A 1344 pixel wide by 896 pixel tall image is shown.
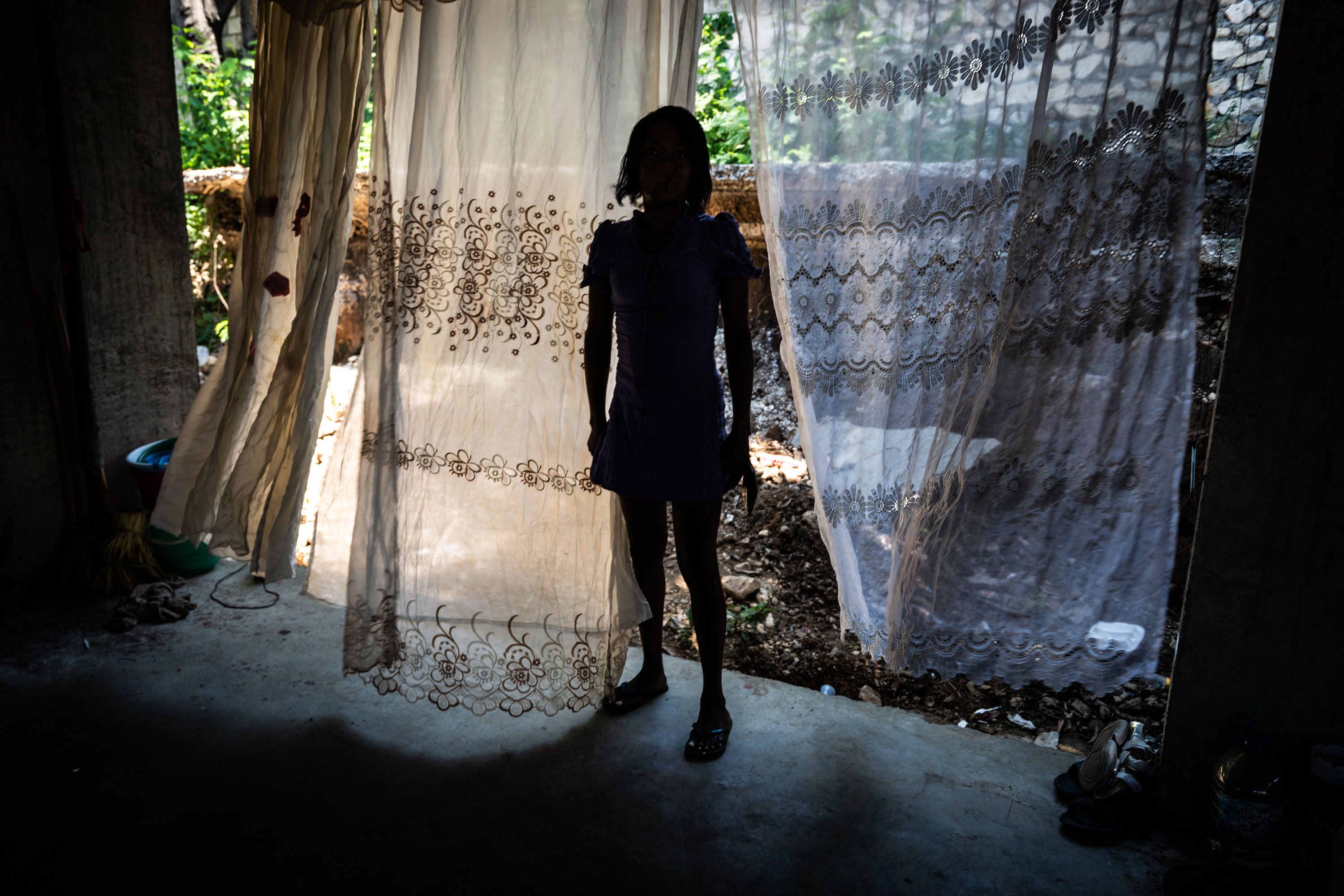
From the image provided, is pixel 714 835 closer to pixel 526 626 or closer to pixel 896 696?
pixel 526 626

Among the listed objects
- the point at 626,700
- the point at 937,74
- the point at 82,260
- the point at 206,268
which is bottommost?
the point at 626,700

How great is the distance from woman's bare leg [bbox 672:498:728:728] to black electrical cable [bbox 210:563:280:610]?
1.75 meters

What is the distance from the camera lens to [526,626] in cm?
226

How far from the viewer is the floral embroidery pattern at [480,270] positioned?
2109 mm

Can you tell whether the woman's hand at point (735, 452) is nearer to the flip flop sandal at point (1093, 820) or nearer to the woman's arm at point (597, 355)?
the woman's arm at point (597, 355)

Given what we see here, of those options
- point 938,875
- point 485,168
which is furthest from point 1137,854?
point 485,168

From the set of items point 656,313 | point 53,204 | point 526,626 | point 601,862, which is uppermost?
point 53,204

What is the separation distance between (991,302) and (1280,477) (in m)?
0.71

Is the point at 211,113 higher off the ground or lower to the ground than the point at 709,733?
higher

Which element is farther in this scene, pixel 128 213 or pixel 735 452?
pixel 128 213

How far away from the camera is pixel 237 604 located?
3.03 metres

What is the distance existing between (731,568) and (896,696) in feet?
3.23

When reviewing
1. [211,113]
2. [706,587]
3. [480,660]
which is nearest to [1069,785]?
[706,587]

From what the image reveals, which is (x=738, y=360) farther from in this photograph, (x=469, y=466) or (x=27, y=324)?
(x=27, y=324)
